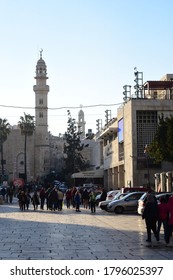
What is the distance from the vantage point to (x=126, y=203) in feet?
98.8

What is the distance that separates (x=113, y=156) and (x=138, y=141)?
1283cm

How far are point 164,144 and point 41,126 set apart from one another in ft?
288

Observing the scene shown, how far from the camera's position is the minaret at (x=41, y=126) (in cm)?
12412

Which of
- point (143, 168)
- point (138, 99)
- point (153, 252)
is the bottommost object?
point (153, 252)

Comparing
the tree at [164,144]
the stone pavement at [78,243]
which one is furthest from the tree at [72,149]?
the stone pavement at [78,243]

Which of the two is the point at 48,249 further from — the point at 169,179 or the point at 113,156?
the point at 113,156

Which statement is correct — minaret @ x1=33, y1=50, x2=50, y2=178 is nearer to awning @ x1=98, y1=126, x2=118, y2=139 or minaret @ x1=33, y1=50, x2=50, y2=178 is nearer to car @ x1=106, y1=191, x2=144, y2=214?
awning @ x1=98, y1=126, x2=118, y2=139

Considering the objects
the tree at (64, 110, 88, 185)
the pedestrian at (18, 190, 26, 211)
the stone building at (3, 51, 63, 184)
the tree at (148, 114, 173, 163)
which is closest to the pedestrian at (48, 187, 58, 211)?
the pedestrian at (18, 190, 26, 211)

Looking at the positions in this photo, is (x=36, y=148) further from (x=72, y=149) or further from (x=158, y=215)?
(x=158, y=215)

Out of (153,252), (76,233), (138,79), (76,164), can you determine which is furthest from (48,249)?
(76,164)

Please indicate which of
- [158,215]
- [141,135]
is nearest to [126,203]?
[158,215]

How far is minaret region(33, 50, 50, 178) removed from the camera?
124125mm
